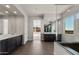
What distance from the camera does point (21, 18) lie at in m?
7.14

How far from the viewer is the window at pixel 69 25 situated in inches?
215

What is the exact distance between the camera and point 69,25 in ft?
18.9

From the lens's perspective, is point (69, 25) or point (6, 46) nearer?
point (6, 46)

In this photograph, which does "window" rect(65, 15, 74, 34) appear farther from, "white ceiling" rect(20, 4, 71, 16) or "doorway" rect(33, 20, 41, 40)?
"doorway" rect(33, 20, 41, 40)

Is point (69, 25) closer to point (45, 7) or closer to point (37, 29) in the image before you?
point (45, 7)

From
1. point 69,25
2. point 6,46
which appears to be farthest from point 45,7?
point 6,46

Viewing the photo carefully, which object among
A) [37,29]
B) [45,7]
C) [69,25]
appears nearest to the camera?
[69,25]

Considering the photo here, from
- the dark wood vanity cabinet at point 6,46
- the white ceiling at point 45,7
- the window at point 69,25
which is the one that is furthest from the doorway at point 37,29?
the dark wood vanity cabinet at point 6,46

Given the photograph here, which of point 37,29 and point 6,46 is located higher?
point 37,29

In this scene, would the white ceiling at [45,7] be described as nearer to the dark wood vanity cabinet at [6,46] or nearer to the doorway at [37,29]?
the dark wood vanity cabinet at [6,46]
